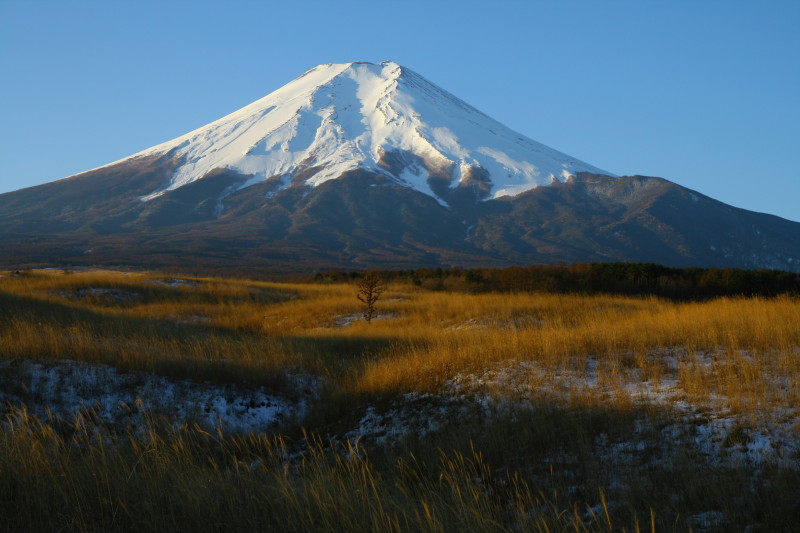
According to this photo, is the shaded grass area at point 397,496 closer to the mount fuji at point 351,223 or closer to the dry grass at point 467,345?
the dry grass at point 467,345

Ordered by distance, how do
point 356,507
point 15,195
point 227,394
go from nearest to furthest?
point 356,507, point 227,394, point 15,195

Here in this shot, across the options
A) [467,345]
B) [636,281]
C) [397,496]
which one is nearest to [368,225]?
[636,281]

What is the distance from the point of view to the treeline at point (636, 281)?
2358cm

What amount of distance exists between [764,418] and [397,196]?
17931 centimetres

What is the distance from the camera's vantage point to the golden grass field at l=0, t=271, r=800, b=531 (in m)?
3.99

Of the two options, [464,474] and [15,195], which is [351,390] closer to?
[464,474]

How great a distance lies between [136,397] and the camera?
7.79 metres

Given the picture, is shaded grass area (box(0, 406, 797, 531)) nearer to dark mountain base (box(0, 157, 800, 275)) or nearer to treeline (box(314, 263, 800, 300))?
treeline (box(314, 263, 800, 300))

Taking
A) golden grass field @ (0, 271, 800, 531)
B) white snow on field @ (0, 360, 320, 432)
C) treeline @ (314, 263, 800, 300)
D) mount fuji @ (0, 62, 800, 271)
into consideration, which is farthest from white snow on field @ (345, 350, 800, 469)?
mount fuji @ (0, 62, 800, 271)

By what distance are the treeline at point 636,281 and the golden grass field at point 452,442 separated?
13.1 metres

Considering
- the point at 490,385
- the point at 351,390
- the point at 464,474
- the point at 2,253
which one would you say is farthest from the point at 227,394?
the point at 2,253

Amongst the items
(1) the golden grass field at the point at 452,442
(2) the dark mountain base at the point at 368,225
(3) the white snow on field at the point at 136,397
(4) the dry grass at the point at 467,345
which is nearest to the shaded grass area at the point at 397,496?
(1) the golden grass field at the point at 452,442

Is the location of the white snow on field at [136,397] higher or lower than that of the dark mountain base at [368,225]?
lower

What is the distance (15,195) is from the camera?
591 feet
